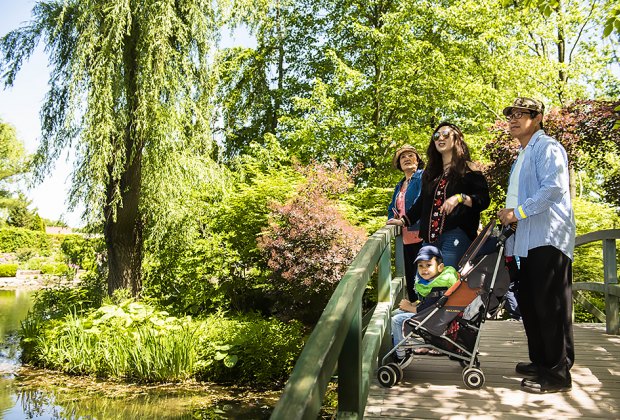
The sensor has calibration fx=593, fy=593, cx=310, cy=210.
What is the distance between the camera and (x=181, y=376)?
9.88 m

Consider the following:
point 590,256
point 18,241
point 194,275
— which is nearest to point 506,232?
point 590,256

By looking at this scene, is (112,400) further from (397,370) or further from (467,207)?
(467,207)

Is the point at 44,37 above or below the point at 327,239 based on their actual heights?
above

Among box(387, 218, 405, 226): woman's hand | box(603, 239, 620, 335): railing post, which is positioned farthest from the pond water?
box(387, 218, 405, 226): woman's hand

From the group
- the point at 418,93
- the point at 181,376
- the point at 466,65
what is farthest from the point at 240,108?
the point at 181,376

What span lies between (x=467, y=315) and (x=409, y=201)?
134cm

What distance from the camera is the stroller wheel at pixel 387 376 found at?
11.3ft

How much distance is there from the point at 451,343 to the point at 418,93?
1465 centimetres

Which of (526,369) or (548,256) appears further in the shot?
(526,369)

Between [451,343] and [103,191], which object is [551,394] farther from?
[103,191]

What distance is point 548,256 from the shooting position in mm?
3316

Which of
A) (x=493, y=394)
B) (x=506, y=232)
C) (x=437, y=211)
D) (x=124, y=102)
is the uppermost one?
(x=124, y=102)

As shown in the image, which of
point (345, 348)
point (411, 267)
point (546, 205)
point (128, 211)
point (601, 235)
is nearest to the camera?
point (345, 348)

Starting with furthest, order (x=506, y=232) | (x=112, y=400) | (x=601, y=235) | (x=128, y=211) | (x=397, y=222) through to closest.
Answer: (x=128, y=211), (x=112, y=400), (x=601, y=235), (x=397, y=222), (x=506, y=232)
